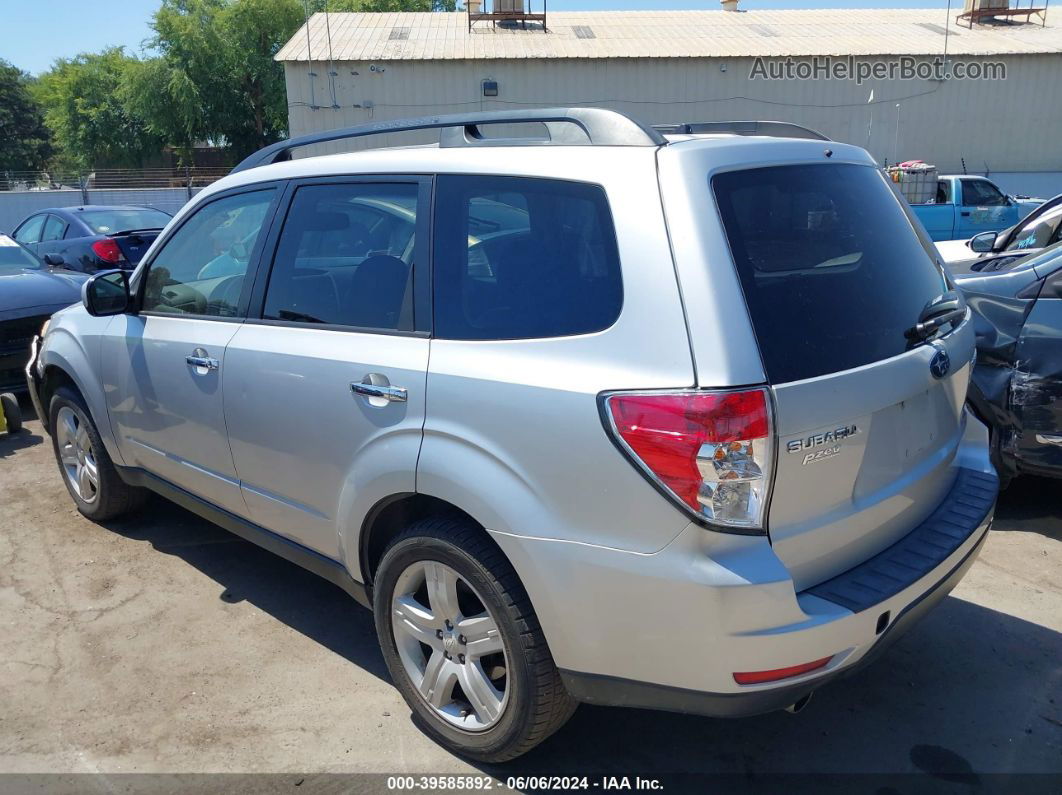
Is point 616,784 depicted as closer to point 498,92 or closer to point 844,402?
point 844,402

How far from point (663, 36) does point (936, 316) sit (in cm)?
3039

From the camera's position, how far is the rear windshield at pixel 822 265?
2.19 m

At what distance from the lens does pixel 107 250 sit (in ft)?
34.9

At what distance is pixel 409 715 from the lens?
10.2 ft

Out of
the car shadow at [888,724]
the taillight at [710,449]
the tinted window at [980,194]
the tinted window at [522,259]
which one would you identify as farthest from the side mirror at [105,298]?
the tinted window at [980,194]

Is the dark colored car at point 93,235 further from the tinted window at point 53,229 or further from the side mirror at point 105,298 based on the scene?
the side mirror at point 105,298

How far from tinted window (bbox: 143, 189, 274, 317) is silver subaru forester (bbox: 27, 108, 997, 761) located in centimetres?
17

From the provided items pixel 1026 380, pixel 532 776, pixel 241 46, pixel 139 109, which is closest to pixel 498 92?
pixel 241 46

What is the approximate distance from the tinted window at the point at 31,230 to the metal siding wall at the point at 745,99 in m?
15.6

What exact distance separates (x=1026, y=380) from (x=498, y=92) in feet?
83.4

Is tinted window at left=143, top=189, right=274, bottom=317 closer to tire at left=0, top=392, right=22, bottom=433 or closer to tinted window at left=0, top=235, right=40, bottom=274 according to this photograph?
tire at left=0, top=392, right=22, bottom=433

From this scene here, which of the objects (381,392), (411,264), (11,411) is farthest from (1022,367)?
(11,411)

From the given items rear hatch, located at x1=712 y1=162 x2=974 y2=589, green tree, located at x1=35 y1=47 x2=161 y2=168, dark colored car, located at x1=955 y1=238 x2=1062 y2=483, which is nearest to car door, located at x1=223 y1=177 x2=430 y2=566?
rear hatch, located at x1=712 y1=162 x2=974 y2=589

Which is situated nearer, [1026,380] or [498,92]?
[1026,380]
